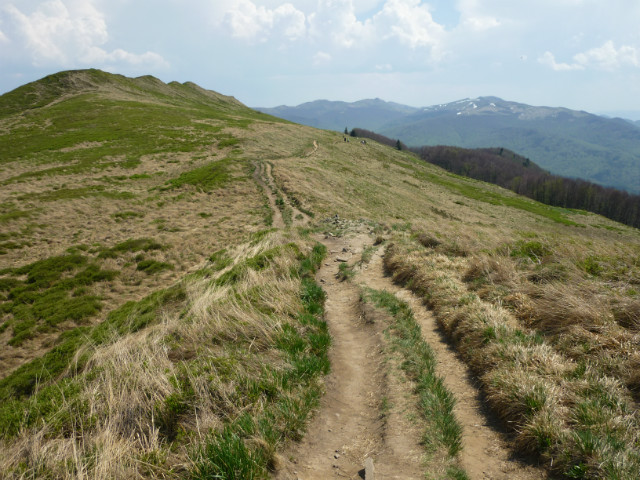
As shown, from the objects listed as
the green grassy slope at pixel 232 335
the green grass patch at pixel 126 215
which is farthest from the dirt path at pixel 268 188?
the green grass patch at pixel 126 215

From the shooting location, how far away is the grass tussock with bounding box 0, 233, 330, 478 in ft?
13.9

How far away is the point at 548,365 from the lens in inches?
215

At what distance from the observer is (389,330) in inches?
320

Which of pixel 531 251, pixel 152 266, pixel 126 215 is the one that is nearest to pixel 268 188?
pixel 126 215

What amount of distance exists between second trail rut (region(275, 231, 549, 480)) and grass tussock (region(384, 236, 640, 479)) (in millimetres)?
327

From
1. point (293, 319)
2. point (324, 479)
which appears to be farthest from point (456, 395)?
point (293, 319)

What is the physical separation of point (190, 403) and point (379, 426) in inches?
119

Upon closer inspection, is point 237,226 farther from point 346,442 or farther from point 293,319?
point 346,442

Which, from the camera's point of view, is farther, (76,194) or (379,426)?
(76,194)

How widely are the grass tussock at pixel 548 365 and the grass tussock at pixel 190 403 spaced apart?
308 centimetres

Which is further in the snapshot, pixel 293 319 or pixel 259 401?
pixel 293 319

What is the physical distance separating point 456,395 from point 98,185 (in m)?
39.5

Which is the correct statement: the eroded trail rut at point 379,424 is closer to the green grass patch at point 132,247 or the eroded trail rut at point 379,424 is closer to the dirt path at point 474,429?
the dirt path at point 474,429

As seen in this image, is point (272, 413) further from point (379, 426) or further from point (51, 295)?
point (51, 295)
